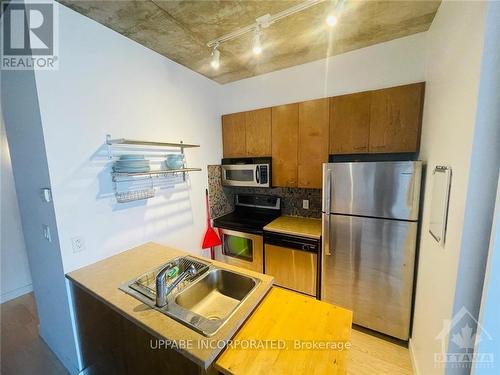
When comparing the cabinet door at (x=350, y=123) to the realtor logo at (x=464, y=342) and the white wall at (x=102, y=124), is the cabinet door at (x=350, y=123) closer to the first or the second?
the realtor logo at (x=464, y=342)

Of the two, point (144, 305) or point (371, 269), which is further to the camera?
point (371, 269)

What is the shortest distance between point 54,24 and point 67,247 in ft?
4.95

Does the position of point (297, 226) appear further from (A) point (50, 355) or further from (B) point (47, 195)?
(A) point (50, 355)

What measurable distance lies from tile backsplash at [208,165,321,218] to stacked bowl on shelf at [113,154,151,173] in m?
1.05

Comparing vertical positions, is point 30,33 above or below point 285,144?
above

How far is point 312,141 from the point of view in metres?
2.21

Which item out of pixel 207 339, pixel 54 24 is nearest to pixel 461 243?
pixel 207 339

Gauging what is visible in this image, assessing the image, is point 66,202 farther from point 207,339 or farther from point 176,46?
point 176,46

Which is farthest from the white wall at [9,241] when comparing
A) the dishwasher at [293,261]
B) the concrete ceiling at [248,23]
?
the dishwasher at [293,261]

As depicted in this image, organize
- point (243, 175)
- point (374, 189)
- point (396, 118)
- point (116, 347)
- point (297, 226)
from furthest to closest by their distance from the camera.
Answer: point (243, 175) < point (297, 226) < point (396, 118) < point (374, 189) < point (116, 347)

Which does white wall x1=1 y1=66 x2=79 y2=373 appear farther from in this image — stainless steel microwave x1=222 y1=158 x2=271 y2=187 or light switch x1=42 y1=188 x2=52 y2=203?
stainless steel microwave x1=222 y1=158 x2=271 y2=187

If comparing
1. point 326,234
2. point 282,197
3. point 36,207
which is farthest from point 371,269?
point 36,207

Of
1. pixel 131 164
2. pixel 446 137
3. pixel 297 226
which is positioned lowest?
pixel 297 226

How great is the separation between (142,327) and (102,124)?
Result: 4.82ft
